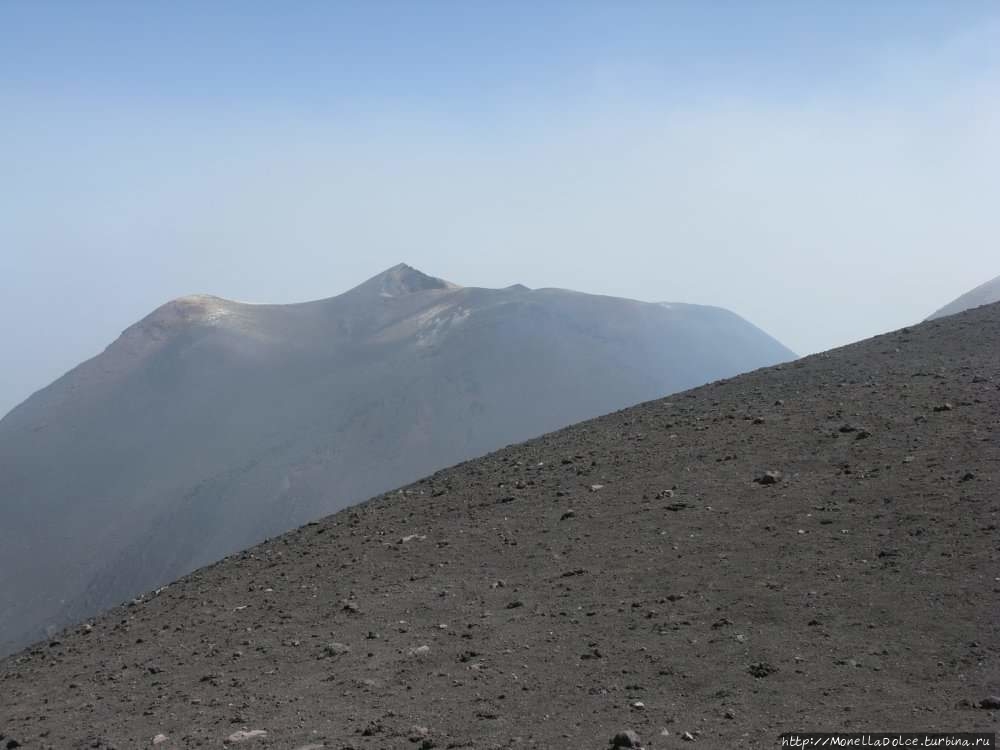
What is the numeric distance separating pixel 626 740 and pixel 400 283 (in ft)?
226

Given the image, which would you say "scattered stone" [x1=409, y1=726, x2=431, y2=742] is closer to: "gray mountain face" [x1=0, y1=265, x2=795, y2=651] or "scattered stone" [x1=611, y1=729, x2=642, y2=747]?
"scattered stone" [x1=611, y1=729, x2=642, y2=747]

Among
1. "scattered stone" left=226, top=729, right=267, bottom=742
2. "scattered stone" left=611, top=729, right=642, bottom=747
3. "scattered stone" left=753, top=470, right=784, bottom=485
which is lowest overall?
"scattered stone" left=611, top=729, right=642, bottom=747

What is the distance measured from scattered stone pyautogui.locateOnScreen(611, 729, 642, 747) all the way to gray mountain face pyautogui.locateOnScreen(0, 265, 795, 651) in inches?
1573

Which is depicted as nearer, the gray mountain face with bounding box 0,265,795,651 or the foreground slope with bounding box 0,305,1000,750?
Answer: the foreground slope with bounding box 0,305,1000,750

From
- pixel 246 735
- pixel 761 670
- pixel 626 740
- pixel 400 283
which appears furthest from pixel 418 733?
pixel 400 283

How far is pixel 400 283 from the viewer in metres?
74.7

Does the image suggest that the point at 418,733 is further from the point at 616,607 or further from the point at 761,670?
the point at 616,607

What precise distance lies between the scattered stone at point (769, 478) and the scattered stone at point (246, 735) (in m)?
6.88

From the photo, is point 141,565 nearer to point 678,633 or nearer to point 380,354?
point 380,354

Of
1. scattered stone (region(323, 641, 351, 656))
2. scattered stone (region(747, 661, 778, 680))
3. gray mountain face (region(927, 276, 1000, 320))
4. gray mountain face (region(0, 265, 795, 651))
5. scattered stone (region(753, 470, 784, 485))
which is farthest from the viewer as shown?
gray mountain face (region(0, 265, 795, 651))

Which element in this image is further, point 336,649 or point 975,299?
point 975,299

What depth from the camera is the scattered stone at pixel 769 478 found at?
40.7 feet

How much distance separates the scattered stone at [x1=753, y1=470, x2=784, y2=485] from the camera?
12414mm

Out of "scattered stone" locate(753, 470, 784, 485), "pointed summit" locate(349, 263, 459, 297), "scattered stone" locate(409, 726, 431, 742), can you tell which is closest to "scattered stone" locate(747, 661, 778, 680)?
"scattered stone" locate(409, 726, 431, 742)
